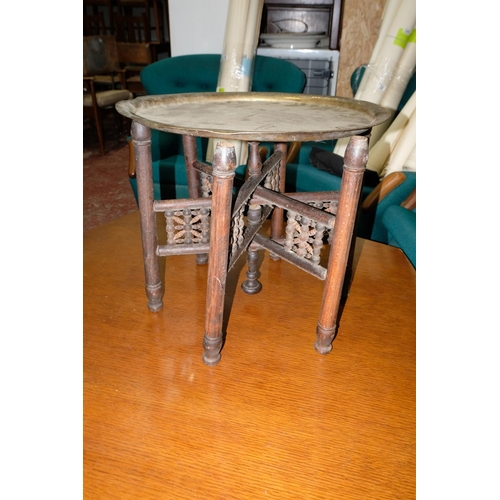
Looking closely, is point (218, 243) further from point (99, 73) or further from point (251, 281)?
point (99, 73)

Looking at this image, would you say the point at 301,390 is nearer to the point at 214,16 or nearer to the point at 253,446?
the point at 253,446

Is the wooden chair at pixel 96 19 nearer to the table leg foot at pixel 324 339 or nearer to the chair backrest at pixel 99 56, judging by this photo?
the chair backrest at pixel 99 56

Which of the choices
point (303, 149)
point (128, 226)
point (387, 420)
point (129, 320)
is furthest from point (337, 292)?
point (303, 149)

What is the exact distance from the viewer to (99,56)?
4641mm

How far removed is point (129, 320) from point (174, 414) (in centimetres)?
34

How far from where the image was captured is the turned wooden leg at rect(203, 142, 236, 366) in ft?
2.54

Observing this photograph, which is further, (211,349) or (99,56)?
(99,56)

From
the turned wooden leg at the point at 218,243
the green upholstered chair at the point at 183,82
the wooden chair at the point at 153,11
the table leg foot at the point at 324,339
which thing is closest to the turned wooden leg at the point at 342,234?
the table leg foot at the point at 324,339

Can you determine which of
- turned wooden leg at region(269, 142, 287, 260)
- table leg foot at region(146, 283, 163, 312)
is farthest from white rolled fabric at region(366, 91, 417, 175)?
table leg foot at region(146, 283, 163, 312)

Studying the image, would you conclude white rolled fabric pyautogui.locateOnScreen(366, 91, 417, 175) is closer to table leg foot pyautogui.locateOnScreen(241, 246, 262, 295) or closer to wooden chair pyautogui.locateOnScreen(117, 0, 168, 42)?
table leg foot pyautogui.locateOnScreen(241, 246, 262, 295)

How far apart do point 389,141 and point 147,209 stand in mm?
1531

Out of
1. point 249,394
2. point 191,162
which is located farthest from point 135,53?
point 249,394

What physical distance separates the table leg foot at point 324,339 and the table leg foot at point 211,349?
0.23 metres

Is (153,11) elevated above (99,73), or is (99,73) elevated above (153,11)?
(153,11)
